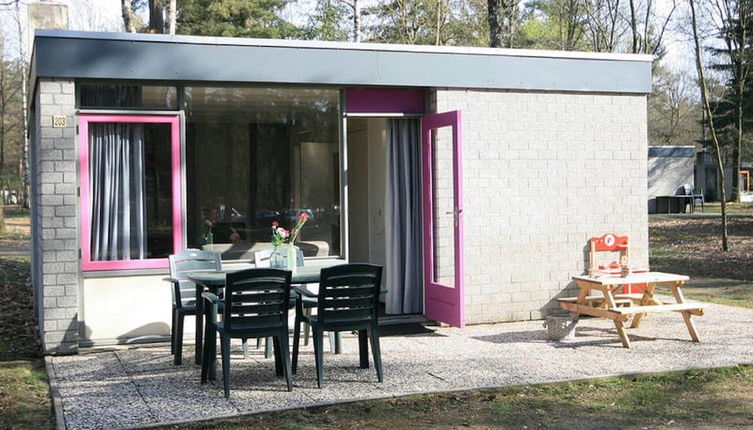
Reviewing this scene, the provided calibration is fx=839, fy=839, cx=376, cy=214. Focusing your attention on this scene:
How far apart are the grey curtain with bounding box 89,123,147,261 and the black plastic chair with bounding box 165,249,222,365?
74cm

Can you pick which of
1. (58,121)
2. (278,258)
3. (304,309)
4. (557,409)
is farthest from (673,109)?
(557,409)

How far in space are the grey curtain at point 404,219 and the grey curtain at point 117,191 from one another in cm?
277

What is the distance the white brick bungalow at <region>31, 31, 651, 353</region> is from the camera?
794cm

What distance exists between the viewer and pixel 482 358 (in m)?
7.39

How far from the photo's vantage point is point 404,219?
9.54m

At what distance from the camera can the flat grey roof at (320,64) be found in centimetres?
780

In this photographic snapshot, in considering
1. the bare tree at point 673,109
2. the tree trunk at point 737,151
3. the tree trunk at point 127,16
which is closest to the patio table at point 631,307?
the tree trunk at point 127,16

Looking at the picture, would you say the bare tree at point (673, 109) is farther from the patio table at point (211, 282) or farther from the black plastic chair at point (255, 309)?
Result: the black plastic chair at point (255, 309)

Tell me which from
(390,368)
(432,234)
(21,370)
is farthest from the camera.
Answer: (432,234)

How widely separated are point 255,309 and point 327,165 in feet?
10.6

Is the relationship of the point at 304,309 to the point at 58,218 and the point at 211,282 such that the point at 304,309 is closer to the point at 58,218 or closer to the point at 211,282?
the point at 211,282

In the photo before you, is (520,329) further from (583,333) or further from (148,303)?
(148,303)

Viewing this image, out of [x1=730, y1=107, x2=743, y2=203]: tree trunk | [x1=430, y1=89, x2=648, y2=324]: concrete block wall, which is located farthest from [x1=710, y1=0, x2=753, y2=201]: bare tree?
[x1=430, y1=89, x2=648, y2=324]: concrete block wall

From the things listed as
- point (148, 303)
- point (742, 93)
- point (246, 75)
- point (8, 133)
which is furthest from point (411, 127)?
point (8, 133)
